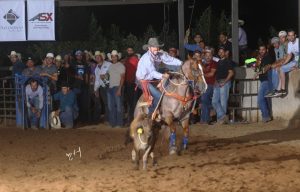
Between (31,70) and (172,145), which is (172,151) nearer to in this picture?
(172,145)

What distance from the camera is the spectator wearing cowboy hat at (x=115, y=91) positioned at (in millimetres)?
15875

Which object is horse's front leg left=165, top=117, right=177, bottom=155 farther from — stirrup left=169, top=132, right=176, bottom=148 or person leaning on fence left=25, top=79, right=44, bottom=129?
person leaning on fence left=25, top=79, right=44, bottom=129

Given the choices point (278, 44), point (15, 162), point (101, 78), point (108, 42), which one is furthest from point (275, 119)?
point (108, 42)

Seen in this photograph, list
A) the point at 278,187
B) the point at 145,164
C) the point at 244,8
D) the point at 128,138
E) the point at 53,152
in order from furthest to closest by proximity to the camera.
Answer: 1. the point at 244,8
2. the point at 53,152
3. the point at 128,138
4. the point at 145,164
5. the point at 278,187

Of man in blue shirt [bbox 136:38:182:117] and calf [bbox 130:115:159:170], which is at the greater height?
man in blue shirt [bbox 136:38:182:117]

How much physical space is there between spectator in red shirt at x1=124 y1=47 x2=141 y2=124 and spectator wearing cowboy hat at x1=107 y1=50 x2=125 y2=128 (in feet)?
1.12

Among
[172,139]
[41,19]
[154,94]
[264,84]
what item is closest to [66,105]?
[41,19]

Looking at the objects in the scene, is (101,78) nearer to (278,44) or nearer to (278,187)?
(278,44)

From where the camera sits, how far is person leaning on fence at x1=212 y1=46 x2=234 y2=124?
51.5ft

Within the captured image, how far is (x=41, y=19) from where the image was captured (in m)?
18.2

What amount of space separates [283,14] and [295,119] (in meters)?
11.2

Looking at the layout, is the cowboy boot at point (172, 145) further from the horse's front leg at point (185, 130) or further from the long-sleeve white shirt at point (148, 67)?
Result: the long-sleeve white shirt at point (148, 67)

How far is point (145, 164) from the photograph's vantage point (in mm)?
9742

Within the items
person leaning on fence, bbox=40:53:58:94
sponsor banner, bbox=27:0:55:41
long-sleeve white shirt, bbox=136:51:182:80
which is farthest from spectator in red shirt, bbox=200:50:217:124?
sponsor banner, bbox=27:0:55:41
